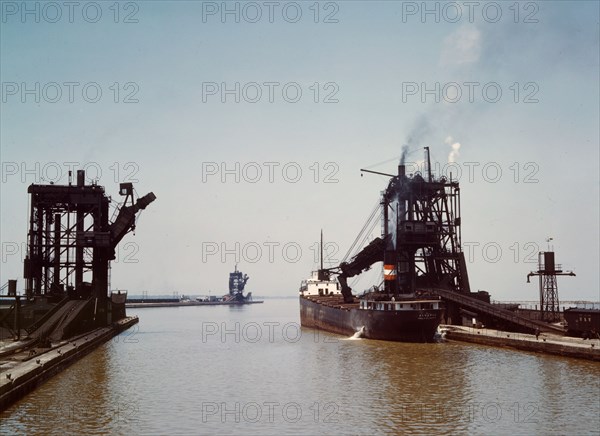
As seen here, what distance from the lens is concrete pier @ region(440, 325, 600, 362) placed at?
138 feet

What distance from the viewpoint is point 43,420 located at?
88.2 feet

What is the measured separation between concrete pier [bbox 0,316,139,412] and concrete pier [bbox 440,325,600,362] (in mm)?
A: 34739

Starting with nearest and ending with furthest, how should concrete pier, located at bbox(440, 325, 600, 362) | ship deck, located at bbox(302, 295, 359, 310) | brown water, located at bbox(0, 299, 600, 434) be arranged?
1. brown water, located at bbox(0, 299, 600, 434)
2. concrete pier, located at bbox(440, 325, 600, 362)
3. ship deck, located at bbox(302, 295, 359, 310)

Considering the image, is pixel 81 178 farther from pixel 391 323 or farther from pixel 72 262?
pixel 391 323

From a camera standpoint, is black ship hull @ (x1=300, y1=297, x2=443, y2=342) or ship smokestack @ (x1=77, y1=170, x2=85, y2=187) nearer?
black ship hull @ (x1=300, y1=297, x2=443, y2=342)

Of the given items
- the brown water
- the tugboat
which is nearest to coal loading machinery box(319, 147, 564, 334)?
the tugboat

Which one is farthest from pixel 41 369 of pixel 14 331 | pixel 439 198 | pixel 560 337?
pixel 439 198

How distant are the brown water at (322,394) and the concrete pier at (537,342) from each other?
35.7 inches

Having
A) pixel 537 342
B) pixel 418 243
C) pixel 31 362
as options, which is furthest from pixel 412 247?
pixel 31 362

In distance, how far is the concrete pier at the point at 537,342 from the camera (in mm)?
42094

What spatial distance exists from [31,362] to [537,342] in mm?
36609

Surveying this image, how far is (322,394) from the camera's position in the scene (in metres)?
33.9

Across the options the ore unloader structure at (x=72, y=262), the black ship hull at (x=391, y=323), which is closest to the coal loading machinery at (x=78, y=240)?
the ore unloader structure at (x=72, y=262)

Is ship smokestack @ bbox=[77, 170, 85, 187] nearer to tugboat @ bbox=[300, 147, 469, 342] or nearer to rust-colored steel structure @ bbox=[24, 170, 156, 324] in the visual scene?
rust-colored steel structure @ bbox=[24, 170, 156, 324]
